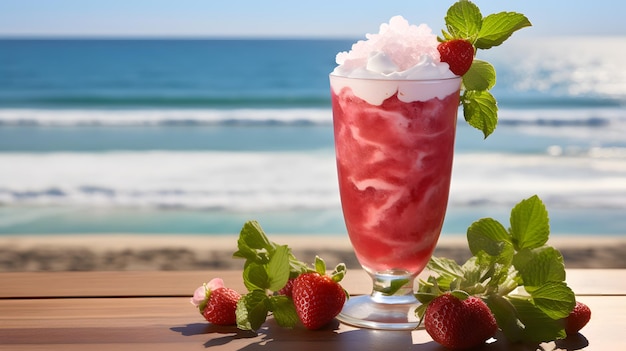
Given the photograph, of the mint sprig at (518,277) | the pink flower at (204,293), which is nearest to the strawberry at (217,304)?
the pink flower at (204,293)

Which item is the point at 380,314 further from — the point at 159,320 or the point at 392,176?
the point at 159,320

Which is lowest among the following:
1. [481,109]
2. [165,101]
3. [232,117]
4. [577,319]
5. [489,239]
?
[577,319]

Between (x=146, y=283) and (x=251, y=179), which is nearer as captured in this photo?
(x=146, y=283)

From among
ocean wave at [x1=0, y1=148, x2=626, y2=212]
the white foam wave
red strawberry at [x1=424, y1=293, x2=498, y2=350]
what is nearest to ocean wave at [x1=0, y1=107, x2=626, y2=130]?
the white foam wave

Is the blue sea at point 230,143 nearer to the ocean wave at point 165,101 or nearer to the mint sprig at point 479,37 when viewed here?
the ocean wave at point 165,101

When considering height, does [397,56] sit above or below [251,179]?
above

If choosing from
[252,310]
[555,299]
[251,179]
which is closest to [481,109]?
[555,299]

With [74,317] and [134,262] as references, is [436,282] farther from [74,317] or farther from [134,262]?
[134,262]
